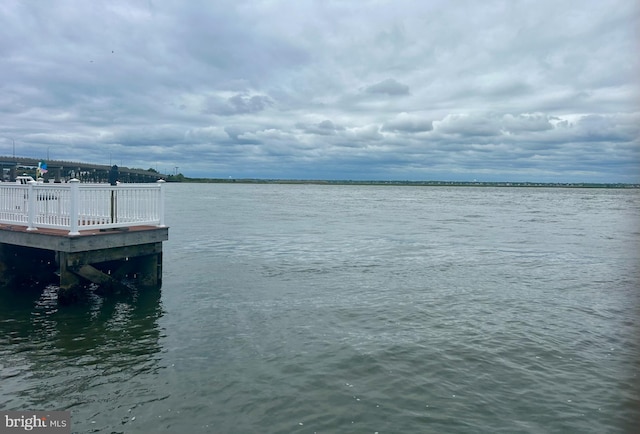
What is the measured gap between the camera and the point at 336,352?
30.6 feet

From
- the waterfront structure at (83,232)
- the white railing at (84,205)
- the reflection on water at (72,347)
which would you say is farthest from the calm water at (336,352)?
the white railing at (84,205)

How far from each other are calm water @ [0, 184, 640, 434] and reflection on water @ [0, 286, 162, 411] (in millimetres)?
40

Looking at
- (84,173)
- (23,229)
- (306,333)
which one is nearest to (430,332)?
(306,333)

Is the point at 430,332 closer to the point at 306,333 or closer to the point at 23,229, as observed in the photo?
the point at 306,333

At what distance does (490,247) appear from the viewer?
25234mm

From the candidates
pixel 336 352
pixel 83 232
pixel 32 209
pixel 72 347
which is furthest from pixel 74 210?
pixel 336 352

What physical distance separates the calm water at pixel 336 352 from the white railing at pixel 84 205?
2.07 meters

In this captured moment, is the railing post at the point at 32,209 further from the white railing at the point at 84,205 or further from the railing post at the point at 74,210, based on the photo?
the railing post at the point at 74,210

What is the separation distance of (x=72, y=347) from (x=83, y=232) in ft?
12.5

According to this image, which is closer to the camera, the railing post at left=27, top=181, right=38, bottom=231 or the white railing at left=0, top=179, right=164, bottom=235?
the white railing at left=0, top=179, right=164, bottom=235

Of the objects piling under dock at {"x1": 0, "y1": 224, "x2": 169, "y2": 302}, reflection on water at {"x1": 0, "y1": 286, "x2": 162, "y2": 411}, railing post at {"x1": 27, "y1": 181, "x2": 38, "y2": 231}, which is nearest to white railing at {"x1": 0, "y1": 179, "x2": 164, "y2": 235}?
railing post at {"x1": 27, "y1": 181, "x2": 38, "y2": 231}

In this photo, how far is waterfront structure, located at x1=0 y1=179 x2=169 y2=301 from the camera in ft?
38.8

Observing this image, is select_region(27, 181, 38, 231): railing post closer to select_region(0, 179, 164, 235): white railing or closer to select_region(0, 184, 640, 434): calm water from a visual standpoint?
select_region(0, 179, 164, 235): white railing

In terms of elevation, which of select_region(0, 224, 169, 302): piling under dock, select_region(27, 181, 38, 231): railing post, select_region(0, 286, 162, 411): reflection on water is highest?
select_region(27, 181, 38, 231): railing post
